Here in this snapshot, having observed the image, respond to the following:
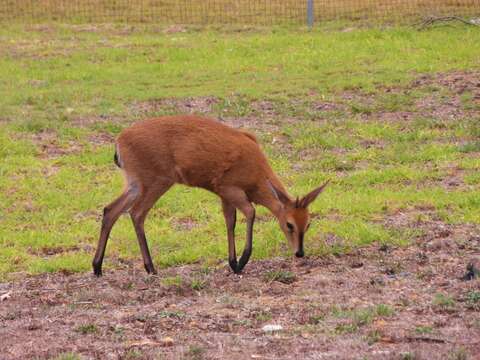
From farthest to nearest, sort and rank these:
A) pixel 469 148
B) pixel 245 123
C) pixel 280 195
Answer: pixel 245 123, pixel 469 148, pixel 280 195

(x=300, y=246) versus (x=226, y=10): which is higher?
(x=226, y=10)

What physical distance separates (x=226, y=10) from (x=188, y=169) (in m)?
14.3

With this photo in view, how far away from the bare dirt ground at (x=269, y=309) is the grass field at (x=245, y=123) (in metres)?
0.49

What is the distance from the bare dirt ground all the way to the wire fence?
1241 centimetres

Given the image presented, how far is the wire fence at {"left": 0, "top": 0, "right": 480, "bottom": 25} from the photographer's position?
66.9 ft

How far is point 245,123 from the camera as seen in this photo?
1297cm

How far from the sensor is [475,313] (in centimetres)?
657

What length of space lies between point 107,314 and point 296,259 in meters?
1.81

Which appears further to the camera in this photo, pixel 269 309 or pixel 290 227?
pixel 290 227

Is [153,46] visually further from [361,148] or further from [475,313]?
[475,313]

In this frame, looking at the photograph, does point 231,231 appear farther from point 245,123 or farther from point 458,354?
point 245,123

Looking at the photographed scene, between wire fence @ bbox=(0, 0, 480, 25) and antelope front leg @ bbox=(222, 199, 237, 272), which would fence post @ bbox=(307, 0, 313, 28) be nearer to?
wire fence @ bbox=(0, 0, 480, 25)

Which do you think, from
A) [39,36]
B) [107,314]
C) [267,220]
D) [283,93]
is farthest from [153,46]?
[107,314]

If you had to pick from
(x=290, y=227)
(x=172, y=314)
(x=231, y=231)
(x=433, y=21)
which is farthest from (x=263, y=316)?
(x=433, y=21)
